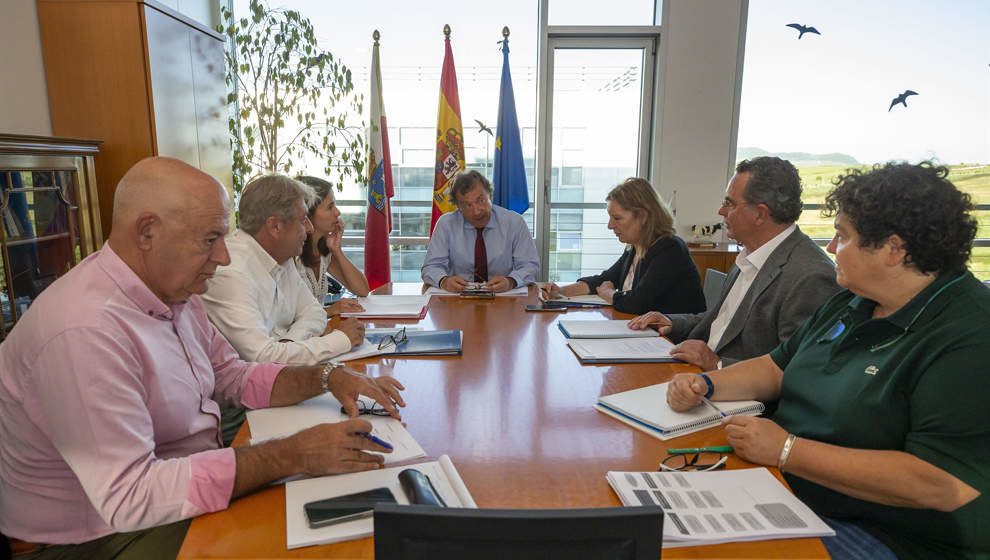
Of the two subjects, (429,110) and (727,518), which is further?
(429,110)

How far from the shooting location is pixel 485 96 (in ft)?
16.3

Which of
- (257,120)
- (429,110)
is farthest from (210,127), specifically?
(429,110)

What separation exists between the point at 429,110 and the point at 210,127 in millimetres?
1875

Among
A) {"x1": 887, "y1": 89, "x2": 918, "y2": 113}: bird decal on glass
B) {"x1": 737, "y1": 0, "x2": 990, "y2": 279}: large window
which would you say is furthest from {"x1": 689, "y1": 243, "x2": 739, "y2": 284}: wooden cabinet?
{"x1": 887, "y1": 89, "x2": 918, "y2": 113}: bird decal on glass

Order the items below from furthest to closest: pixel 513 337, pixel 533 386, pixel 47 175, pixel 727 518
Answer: pixel 47 175
pixel 513 337
pixel 533 386
pixel 727 518

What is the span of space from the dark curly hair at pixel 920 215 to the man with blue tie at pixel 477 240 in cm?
231

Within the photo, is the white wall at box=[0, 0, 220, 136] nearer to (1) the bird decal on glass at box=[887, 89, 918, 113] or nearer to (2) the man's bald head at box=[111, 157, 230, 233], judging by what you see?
(2) the man's bald head at box=[111, 157, 230, 233]

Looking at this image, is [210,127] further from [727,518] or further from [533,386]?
[727,518]

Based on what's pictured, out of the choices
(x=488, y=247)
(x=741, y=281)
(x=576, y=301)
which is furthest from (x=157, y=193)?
(x=488, y=247)

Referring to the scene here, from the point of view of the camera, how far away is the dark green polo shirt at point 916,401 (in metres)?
1.07

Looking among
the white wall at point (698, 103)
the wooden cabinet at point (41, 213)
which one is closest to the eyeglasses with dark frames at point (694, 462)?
the wooden cabinet at point (41, 213)

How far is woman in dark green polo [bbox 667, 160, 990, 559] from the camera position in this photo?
3.55ft

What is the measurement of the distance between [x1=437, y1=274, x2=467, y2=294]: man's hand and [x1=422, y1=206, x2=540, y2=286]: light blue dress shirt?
0.37 m

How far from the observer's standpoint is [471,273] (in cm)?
364
